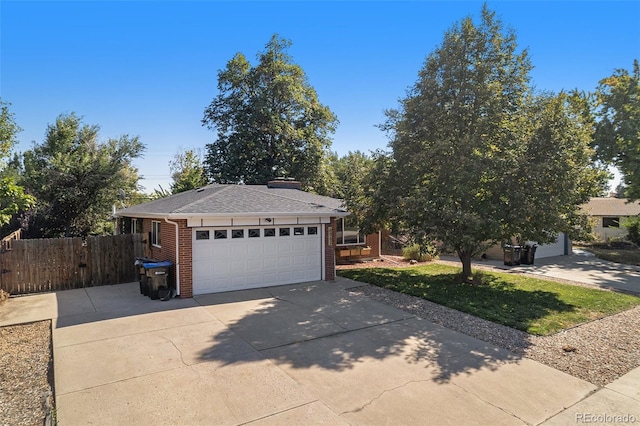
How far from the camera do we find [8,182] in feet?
24.1

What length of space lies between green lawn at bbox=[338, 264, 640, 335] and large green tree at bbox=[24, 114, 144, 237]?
11772 millimetres

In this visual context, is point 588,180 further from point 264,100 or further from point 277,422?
point 264,100

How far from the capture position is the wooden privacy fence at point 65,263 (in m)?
10.8

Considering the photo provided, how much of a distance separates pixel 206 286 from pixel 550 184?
10213 millimetres

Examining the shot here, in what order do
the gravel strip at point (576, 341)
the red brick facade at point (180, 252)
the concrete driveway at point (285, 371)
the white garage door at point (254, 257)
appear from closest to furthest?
the concrete driveway at point (285, 371)
the gravel strip at point (576, 341)
the red brick facade at point (180, 252)
the white garage door at point (254, 257)

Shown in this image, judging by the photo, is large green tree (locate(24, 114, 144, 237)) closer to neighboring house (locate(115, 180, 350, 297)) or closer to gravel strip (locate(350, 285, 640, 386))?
neighboring house (locate(115, 180, 350, 297))

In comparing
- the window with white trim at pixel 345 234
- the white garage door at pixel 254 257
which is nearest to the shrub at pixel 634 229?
the window with white trim at pixel 345 234

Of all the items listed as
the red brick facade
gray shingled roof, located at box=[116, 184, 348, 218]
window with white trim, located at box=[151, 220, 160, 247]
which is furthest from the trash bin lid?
window with white trim, located at box=[151, 220, 160, 247]

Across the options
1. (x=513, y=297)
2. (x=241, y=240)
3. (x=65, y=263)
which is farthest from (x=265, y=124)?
(x=513, y=297)

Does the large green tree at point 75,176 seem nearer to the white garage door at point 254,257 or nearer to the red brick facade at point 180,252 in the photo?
the red brick facade at point 180,252

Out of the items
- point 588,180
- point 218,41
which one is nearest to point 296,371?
point 588,180

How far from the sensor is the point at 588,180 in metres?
10.5

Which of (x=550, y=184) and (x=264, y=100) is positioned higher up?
(x=264, y=100)

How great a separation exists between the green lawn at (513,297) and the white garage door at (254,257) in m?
2.31
